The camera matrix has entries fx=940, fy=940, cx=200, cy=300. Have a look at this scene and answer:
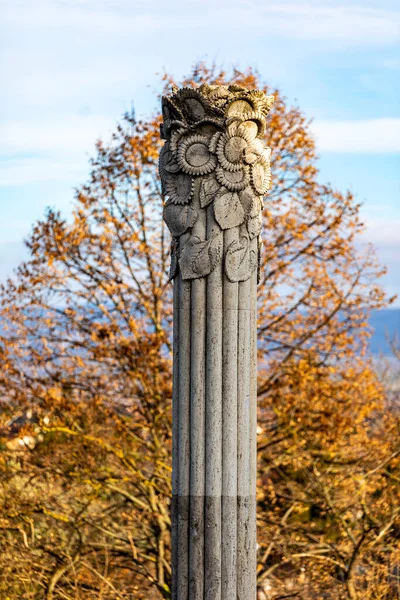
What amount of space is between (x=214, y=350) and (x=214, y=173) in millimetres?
990

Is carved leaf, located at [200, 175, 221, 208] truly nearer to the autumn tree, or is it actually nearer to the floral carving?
the floral carving

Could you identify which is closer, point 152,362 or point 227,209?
point 227,209

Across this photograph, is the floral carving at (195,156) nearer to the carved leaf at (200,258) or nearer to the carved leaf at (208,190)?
the carved leaf at (208,190)

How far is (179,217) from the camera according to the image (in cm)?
530

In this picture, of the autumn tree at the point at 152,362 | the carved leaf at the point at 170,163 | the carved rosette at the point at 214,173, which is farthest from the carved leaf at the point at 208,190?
the autumn tree at the point at 152,362

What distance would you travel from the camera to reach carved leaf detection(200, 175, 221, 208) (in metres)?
5.23

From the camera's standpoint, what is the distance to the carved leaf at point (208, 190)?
523cm

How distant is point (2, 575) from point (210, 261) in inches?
245

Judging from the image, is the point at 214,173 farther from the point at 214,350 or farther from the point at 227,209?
the point at 214,350

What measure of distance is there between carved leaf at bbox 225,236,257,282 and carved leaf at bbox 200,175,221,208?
28 centimetres

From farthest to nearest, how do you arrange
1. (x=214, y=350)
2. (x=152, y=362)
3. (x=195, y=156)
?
1. (x=152, y=362)
2. (x=195, y=156)
3. (x=214, y=350)

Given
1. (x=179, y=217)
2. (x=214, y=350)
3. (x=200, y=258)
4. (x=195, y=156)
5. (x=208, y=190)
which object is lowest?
(x=214, y=350)

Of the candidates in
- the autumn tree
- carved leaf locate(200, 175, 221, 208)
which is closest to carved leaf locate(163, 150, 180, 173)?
carved leaf locate(200, 175, 221, 208)

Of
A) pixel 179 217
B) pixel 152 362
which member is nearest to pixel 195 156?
pixel 179 217
